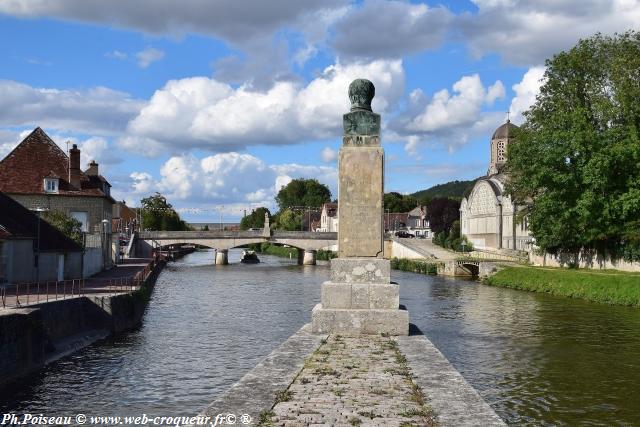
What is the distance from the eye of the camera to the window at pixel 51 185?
4731 cm

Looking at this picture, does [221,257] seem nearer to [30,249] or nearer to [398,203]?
[30,249]

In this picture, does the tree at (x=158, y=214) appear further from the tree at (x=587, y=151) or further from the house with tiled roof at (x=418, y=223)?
the tree at (x=587, y=151)

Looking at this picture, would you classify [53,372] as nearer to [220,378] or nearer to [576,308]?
[220,378]

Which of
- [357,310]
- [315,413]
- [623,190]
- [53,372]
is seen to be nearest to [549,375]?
[357,310]

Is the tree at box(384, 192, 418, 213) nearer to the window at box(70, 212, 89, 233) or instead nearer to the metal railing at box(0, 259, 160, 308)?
the window at box(70, 212, 89, 233)

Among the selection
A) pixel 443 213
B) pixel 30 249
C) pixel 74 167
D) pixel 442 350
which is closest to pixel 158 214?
pixel 443 213

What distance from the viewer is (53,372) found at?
17641 millimetres

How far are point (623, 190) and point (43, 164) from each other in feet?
128

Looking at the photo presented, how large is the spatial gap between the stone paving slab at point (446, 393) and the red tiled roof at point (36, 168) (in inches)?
1655

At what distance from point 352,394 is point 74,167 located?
150 ft

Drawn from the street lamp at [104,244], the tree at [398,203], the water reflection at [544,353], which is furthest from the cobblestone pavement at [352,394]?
the tree at [398,203]

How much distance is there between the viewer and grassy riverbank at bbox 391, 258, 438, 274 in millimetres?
64938

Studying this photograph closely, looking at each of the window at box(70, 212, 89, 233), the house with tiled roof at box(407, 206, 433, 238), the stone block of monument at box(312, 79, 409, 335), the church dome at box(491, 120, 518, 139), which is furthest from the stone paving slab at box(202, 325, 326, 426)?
the house with tiled roof at box(407, 206, 433, 238)

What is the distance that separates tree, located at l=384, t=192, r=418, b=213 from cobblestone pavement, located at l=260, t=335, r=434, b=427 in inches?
5168
